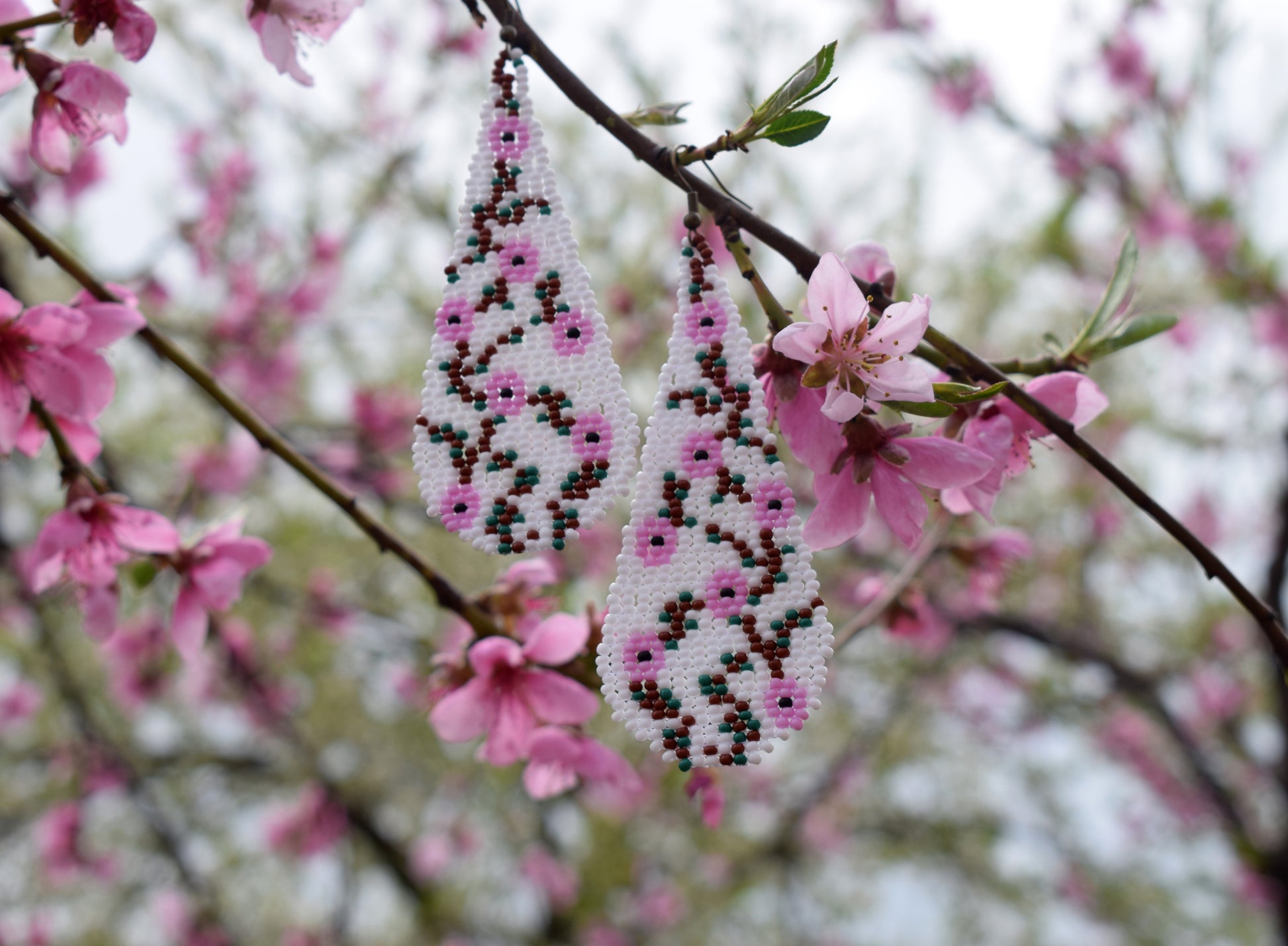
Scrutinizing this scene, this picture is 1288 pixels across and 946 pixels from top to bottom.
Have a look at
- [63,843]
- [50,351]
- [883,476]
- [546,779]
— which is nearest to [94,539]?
[50,351]

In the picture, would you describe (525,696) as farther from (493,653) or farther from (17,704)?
(17,704)

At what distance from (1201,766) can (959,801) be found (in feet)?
7.63

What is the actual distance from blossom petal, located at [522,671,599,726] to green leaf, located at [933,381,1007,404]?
0.37 m

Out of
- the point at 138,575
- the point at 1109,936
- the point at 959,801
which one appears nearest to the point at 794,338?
the point at 138,575

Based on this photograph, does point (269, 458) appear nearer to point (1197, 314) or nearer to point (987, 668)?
point (987, 668)

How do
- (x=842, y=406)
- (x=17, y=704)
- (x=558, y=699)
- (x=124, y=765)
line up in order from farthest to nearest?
(x=17, y=704) → (x=124, y=765) → (x=558, y=699) → (x=842, y=406)

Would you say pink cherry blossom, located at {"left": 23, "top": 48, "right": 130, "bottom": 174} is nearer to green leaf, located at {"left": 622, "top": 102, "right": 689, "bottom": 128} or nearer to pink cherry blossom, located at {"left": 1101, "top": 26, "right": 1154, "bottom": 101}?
green leaf, located at {"left": 622, "top": 102, "right": 689, "bottom": 128}

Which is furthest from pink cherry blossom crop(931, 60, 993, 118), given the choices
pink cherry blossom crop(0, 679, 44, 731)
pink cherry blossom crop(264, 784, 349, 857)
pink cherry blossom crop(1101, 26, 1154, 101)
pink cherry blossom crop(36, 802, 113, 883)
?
pink cherry blossom crop(0, 679, 44, 731)

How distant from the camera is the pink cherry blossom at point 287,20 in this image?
2.12ft

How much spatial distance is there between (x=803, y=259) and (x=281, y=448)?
1.48 ft

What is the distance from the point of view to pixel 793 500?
547 mm

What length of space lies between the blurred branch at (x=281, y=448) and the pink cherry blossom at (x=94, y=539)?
13cm

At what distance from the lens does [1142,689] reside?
2178 millimetres

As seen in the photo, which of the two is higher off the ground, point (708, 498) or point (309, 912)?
Result: point (708, 498)
